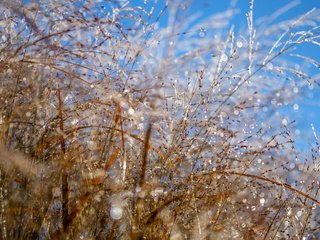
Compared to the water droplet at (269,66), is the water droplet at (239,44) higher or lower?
higher

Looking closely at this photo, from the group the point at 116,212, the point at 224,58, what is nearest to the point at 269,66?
the point at 224,58

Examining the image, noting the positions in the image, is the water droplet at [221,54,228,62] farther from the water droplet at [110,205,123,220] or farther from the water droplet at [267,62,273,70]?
the water droplet at [110,205,123,220]

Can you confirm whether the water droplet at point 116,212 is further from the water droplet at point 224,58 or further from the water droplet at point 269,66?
the water droplet at point 269,66

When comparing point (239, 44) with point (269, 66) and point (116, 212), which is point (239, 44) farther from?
point (116, 212)

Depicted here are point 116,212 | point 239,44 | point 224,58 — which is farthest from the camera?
point 239,44

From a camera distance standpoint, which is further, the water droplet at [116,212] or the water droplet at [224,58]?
the water droplet at [224,58]

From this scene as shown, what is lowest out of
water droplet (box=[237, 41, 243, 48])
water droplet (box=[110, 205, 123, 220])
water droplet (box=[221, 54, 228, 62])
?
water droplet (box=[110, 205, 123, 220])

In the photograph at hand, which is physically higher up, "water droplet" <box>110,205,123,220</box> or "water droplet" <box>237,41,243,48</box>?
"water droplet" <box>237,41,243,48</box>

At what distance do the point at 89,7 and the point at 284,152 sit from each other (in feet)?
3.58

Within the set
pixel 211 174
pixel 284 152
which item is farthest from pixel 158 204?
pixel 284 152

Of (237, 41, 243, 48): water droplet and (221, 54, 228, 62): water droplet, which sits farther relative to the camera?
(237, 41, 243, 48): water droplet

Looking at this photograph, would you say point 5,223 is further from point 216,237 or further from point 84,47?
point 84,47

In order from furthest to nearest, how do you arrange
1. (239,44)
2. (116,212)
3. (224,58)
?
(239,44) → (224,58) → (116,212)

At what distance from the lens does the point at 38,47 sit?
2100 mm
